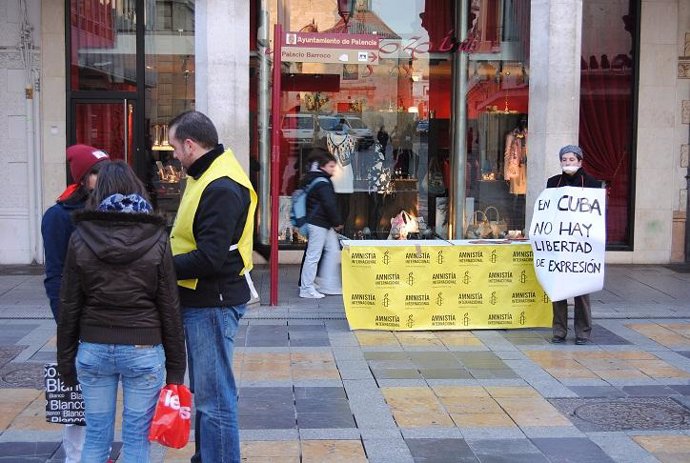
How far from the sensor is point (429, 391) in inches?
269

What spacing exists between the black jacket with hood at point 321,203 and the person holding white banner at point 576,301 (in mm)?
2995

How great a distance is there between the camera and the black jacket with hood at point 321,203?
10.6 m

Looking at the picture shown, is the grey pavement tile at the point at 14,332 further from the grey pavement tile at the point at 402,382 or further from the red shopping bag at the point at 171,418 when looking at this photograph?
the red shopping bag at the point at 171,418

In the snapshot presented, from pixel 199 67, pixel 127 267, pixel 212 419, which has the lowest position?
pixel 212 419

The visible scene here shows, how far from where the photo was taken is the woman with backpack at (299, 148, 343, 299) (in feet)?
34.9

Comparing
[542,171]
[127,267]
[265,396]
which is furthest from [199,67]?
[127,267]

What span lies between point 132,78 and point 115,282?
9.90 metres

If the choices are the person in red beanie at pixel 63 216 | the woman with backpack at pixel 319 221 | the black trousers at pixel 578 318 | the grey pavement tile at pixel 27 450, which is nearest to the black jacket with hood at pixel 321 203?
the woman with backpack at pixel 319 221

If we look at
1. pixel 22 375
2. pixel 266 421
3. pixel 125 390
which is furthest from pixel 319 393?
pixel 125 390

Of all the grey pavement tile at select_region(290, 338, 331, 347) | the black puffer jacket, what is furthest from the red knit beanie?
the grey pavement tile at select_region(290, 338, 331, 347)

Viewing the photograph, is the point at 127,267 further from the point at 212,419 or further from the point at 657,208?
the point at 657,208

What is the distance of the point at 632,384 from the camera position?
711cm

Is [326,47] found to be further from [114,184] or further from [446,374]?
[114,184]

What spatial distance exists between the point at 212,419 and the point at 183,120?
1543 millimetres
